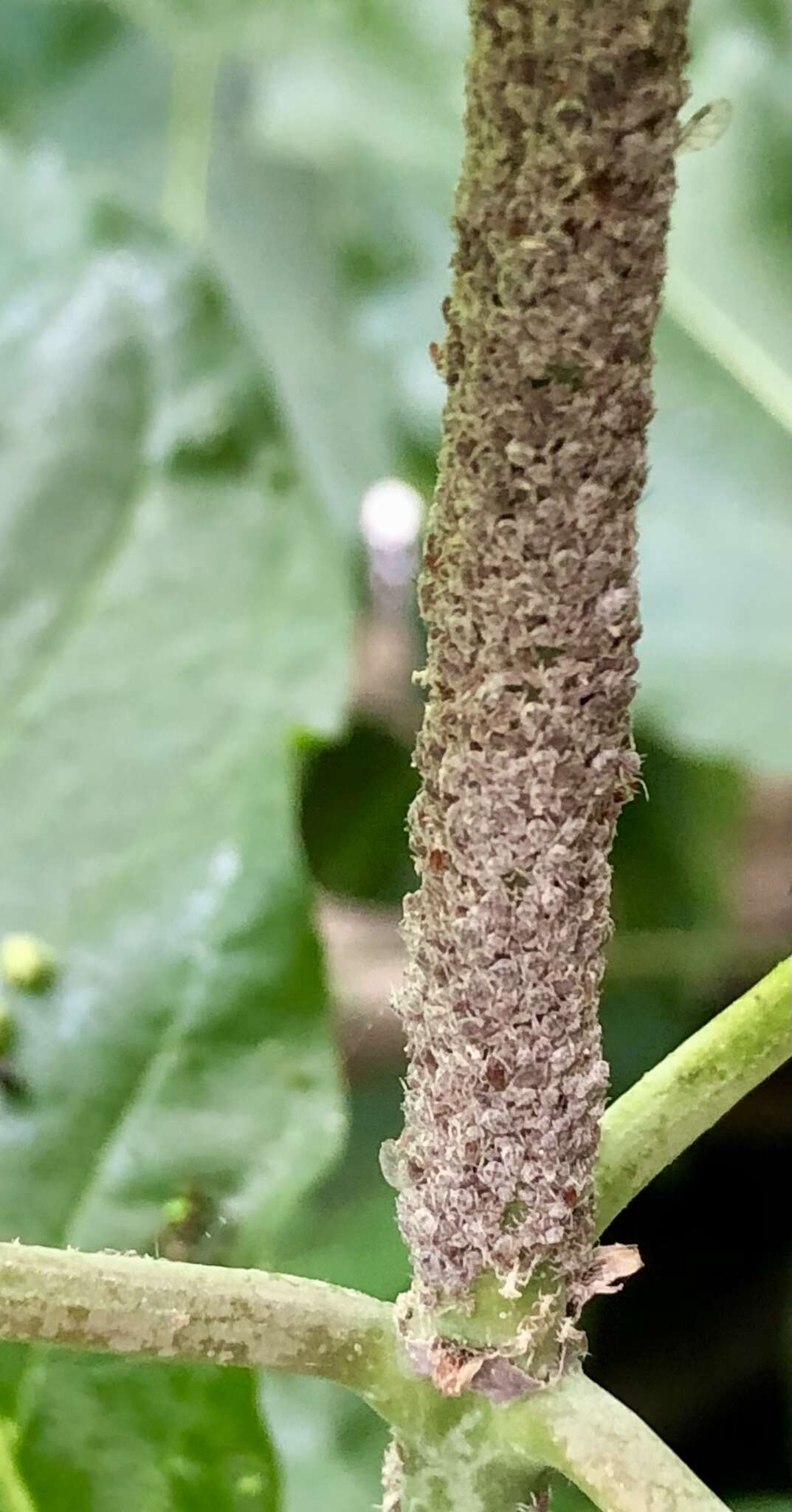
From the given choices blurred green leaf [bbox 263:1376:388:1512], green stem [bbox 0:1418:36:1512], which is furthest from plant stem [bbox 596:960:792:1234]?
blurred green leaf [bbox 263:1376:388:1512]

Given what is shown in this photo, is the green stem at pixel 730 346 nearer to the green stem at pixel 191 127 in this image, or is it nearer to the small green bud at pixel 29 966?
the green stem at pixel 191 127

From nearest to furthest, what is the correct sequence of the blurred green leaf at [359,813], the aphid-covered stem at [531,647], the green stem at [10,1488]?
the aphid-covered stem at [531,647] < the green stem at [10,1488] < the blurred green leaf at [359,813]

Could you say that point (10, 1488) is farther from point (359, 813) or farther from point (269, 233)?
point (269, 233)

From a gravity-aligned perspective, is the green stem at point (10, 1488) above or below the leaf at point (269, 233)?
below

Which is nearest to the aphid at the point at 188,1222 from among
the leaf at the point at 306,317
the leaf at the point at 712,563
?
the leaf at the point at 712,563

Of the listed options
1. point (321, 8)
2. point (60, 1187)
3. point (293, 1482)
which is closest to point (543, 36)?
point (60, 1187)

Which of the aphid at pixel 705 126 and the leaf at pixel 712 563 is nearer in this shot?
the aphid at pixel 705 126

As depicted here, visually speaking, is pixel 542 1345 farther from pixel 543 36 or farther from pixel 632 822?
pixel 632 822

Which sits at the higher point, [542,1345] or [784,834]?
[784,834]
